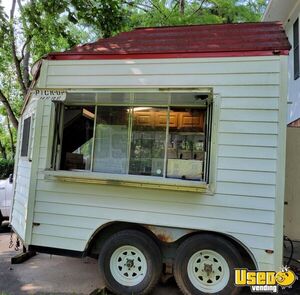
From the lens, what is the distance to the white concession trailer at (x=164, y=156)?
4.39m

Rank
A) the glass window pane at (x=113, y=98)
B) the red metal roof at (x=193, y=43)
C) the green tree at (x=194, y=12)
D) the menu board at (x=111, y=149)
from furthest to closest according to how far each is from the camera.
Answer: the green tree at (x=194, y=12)
the menu board at (x=111, y=149)
the glass window pane at (x=113, y=98)
the red metal roof at (x=193, y=43)

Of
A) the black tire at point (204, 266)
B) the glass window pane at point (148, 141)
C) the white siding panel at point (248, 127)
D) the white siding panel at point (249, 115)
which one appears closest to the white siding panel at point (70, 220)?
the glass window pane at point (148, 141)

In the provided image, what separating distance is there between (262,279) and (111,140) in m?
2.75

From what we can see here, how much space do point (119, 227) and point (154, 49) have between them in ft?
8.35

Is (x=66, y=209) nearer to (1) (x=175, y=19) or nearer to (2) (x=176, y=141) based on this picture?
(2) (x=176, y=141)

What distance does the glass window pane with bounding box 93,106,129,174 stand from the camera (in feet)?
16.8

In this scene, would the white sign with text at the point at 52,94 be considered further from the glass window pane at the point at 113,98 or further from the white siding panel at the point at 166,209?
the white siding panel at the point at 166,209

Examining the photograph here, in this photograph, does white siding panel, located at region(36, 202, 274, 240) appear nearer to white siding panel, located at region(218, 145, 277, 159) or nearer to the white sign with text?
white siding panel, located at region(218, 145, 277, 159)

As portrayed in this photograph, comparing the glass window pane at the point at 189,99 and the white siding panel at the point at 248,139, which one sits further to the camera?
the glass window pane at the point at 189,99

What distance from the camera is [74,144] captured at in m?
5.39

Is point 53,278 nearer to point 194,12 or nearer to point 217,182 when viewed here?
point 217,182

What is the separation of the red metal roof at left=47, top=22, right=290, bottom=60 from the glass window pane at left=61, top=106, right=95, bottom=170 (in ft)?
2.69

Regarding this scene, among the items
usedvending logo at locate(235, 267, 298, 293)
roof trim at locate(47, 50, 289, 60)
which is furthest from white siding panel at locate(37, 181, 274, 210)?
roof trim at locate(47, 50, 289, 60)

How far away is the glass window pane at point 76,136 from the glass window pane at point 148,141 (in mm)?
721
